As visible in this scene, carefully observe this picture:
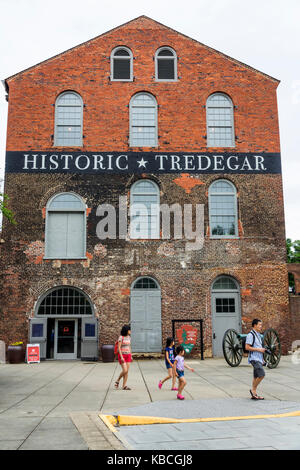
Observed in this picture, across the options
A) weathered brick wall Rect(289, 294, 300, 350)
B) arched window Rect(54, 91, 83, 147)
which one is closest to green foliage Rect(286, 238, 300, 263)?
weathered brick wall Rect(289, 294, 300, 350)

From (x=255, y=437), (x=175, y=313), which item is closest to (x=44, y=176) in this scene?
(x=175, y=313)

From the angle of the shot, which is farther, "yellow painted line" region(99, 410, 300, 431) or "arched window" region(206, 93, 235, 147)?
"arched window" region(206, 93, 235, 147)

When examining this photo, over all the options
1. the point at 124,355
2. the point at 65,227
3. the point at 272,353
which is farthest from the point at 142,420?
the point at 65,227

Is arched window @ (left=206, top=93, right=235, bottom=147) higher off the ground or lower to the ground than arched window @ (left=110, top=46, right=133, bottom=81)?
lower

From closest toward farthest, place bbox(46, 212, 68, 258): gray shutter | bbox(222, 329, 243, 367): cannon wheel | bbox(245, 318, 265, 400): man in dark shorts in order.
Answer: bbox(245, 318, 265, 400): man in dark shorts → bbox(222, 329, 243, 367): cannon wheel → bbox(46, 212, 68, 258): gray shutter

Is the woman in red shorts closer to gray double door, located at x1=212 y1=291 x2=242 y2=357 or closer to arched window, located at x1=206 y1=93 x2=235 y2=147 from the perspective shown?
gray double door, located at x1=212 y1=291 x2=242 y2=357

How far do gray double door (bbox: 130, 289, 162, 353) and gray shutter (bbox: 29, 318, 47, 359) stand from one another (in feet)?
11.7

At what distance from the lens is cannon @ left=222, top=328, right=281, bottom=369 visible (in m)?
15.8

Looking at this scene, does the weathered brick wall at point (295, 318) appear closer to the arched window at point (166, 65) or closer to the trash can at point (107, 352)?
the trash can at point (107, 352)

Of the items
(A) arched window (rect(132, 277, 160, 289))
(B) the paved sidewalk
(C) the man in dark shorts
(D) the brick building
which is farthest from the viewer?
(A) arched window (rect(132, 277, 160, 289))

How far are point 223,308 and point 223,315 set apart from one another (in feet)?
0.97

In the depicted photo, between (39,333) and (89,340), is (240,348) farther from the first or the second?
(39,333)

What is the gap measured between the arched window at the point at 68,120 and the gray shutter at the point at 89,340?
7.89 meters

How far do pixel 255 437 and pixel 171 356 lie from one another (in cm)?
519
